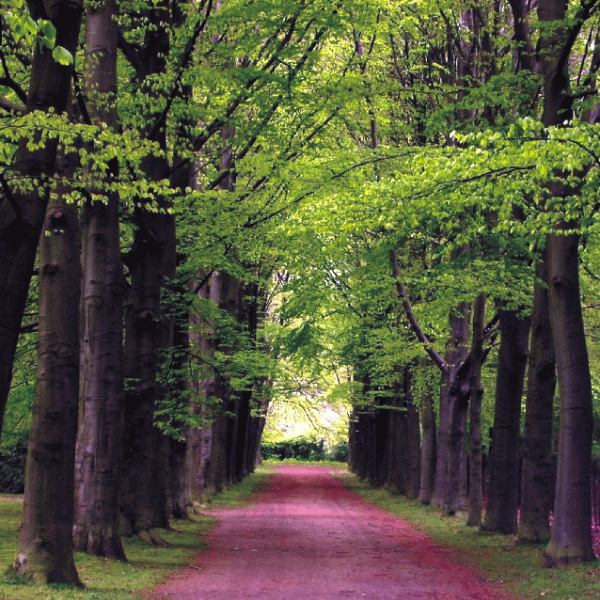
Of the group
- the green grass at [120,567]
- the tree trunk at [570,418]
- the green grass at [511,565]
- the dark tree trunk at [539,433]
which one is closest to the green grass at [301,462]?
the green grass at [511,565]

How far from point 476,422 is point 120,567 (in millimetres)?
10231

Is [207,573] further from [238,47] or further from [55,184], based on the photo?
[238,47]

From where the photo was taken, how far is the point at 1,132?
25.1ft

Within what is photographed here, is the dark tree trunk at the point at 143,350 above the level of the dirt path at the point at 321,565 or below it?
above

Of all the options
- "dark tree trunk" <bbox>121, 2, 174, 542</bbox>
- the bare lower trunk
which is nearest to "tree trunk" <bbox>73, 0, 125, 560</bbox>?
the bare lower trunk

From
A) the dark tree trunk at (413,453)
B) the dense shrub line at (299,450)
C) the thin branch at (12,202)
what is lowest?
the dense shrub line at (299,450)

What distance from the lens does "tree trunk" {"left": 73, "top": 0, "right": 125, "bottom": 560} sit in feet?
41.9

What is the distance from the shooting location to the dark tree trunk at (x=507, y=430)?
17781 mm

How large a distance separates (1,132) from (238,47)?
30.4 ft

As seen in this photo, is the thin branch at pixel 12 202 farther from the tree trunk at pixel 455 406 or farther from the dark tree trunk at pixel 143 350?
the tree trunk at pixel 455 406

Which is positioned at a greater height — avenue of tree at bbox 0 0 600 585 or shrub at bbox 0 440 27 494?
avenue of tree at bbox 0 0 600 585

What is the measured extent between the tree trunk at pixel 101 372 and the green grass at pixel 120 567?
575 mm

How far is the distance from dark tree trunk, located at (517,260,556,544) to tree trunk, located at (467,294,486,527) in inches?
138

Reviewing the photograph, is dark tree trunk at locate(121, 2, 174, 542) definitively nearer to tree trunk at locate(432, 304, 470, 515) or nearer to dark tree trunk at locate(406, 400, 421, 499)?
tree trunk at locate(432, 304, 470, 515)
